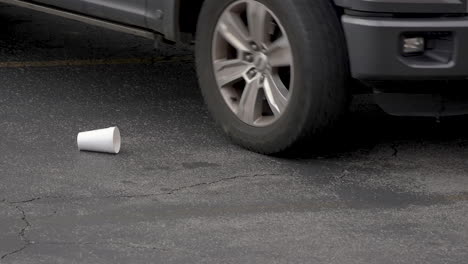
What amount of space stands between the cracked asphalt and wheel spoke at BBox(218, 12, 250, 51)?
0.53 meters

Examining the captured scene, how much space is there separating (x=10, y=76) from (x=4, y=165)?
1.86 meters

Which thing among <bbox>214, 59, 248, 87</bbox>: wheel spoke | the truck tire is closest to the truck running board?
the truck tire

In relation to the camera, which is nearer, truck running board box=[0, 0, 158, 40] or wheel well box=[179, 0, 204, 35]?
wheel well box=[179, 0, 204, 35]

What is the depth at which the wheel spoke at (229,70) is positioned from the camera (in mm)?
5734

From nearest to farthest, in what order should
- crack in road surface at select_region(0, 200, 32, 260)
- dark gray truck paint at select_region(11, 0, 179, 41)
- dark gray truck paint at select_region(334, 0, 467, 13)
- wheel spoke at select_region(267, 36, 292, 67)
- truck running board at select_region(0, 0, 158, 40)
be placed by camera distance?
1. crack in road surface at select_region(0, 200, 32, 260)
2. dark gray truck paint at select_region(334, 0, 467, 13)
3. wheel spoke at select_region(267, 36, 292, 67)
4. dark gray truck paint at select_region(11, 0, 179, 41)
5. truck running board at select_region(0, 0, 158, 40)

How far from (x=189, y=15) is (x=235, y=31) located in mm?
435

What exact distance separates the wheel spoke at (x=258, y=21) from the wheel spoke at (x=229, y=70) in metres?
0.17

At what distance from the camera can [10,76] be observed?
7.28 meters

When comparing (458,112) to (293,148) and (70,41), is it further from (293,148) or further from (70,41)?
(70,41)

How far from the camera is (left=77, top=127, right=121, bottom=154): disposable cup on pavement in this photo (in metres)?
5.70

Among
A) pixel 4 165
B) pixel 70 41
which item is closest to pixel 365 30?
pixel 4 165

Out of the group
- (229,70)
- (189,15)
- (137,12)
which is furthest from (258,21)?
(137,12)

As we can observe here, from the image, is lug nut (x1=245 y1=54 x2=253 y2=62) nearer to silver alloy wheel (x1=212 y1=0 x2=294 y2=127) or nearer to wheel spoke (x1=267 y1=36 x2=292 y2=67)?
silver alloy wheel (x1=212 y1=0 x2=294 y2=127)

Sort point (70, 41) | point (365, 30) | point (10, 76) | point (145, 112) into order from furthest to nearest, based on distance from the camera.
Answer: point (70, 41) < point (10, 76) < point (145, 112) < point (365, 30)
